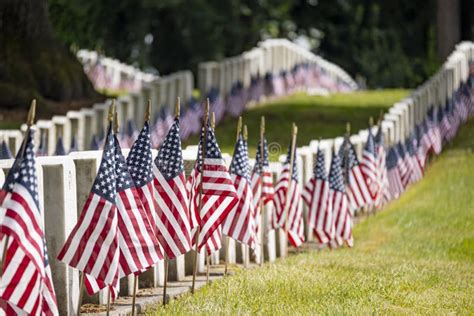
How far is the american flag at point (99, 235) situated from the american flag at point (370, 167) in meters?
9.35

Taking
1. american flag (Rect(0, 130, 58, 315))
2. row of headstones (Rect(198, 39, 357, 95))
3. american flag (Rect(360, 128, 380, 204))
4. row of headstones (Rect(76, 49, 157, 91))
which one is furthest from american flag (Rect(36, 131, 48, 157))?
row of headstones (Rect(76, 49, 157, 91))

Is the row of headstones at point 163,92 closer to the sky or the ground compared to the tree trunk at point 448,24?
closer to the ground

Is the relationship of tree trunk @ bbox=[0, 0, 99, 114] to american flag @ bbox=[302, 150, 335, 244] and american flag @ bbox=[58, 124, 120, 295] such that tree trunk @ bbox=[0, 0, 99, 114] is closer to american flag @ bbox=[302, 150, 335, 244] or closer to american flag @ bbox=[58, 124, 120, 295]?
american flag @ bbox=[302, 150, 335, 244]

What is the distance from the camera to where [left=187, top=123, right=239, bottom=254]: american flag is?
1175cm

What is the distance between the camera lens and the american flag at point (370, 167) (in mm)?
18812

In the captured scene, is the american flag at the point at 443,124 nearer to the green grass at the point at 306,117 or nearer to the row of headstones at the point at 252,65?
the green grass at the point at 306,117

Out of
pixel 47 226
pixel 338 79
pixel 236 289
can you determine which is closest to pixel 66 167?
pixel 47 226

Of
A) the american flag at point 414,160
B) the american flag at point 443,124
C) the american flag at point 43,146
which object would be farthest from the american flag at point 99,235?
the american flag at point 443,124

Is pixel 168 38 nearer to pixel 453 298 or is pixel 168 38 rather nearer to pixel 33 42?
pixel 33 42

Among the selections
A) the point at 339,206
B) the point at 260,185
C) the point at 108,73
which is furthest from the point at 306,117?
the point at 260,185

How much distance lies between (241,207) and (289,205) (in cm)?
212

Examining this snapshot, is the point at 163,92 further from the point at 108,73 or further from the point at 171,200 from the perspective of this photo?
the point at 171,200

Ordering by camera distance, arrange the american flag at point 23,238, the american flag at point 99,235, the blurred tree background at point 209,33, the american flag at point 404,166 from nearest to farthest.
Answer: the american flag at point 23,238
the american flag at point 99,235
the american flag at point 404,166
the blurred tree background at point 209,33

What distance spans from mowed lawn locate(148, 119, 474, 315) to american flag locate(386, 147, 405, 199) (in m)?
1.27
